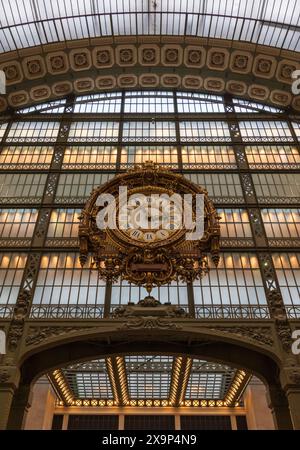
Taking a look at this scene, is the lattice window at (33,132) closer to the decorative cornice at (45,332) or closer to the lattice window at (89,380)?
the decorative cornice at (45,332)

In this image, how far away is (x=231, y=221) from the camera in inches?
820

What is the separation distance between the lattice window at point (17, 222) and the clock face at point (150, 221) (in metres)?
4.62

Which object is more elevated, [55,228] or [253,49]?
[253,49]

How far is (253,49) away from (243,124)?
483 cm

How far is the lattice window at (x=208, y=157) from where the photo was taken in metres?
23.9

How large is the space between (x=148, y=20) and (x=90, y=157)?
32.1ft

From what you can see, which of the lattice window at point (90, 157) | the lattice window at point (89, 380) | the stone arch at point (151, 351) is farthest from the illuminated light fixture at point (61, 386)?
the lattice window at point (90, 157)

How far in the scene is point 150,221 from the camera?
1967 centimetres

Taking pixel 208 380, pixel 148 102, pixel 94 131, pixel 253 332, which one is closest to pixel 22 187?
pixel 94 131

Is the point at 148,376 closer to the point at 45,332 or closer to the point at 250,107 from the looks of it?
the point at 45,332

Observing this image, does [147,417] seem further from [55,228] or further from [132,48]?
[132,48]

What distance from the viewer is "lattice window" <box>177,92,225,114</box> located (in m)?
28.2

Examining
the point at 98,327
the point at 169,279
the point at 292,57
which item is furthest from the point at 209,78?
the point at 98,327

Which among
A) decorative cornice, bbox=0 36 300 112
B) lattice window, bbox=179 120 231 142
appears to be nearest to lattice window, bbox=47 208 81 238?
lattice window, bbox=179 120 231 142
